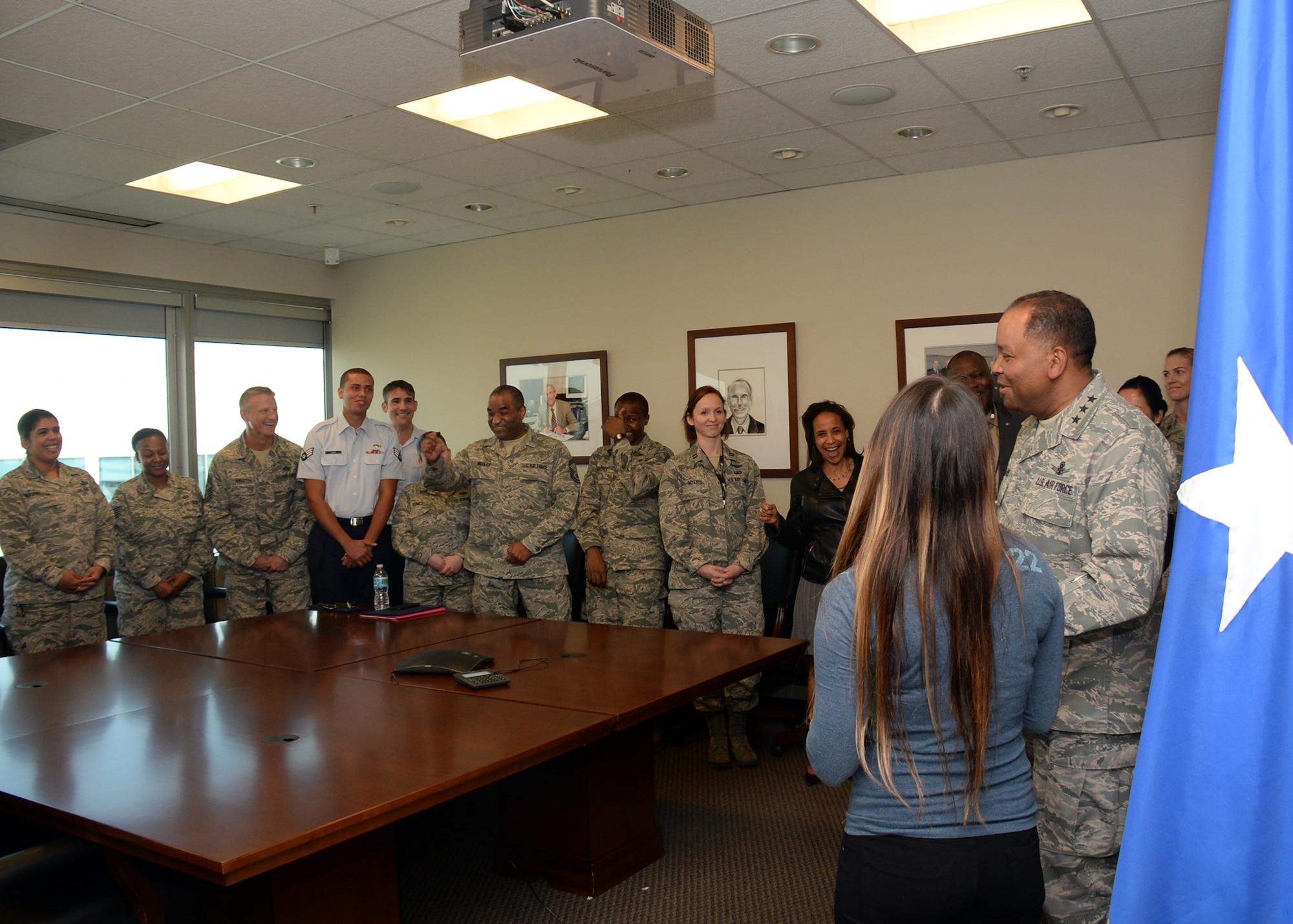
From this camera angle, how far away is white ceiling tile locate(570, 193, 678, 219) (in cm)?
645

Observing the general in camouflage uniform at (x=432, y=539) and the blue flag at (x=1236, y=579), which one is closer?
the blue flag at (x=1236, y=579)

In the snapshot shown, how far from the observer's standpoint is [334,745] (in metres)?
2.30

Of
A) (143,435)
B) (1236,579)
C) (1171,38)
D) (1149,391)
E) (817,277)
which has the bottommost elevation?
(1236,579)

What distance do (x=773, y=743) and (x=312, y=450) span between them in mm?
2771

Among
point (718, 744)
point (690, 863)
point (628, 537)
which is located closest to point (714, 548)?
point (628, 537)

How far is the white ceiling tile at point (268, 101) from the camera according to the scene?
4219 mm

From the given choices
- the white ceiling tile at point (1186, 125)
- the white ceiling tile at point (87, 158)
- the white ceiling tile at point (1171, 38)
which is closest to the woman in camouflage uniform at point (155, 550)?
the white ceiling tile at point (87, 158)

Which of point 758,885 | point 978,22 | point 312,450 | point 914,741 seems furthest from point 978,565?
point 312,450

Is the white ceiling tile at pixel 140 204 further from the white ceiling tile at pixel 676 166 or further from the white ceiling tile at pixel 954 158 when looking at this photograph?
the white ceiling tile at pixel 954 158

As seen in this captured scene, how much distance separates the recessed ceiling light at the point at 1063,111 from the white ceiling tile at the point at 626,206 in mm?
2383

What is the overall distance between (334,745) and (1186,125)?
4921mm

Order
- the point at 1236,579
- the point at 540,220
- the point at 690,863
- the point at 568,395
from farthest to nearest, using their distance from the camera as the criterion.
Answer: the point at 568,395 → the point at 540,220 → the point at 690,863 → the point at 1236,579

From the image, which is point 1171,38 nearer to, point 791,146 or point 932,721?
point 791,146

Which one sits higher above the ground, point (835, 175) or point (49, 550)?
point (835, 175)
